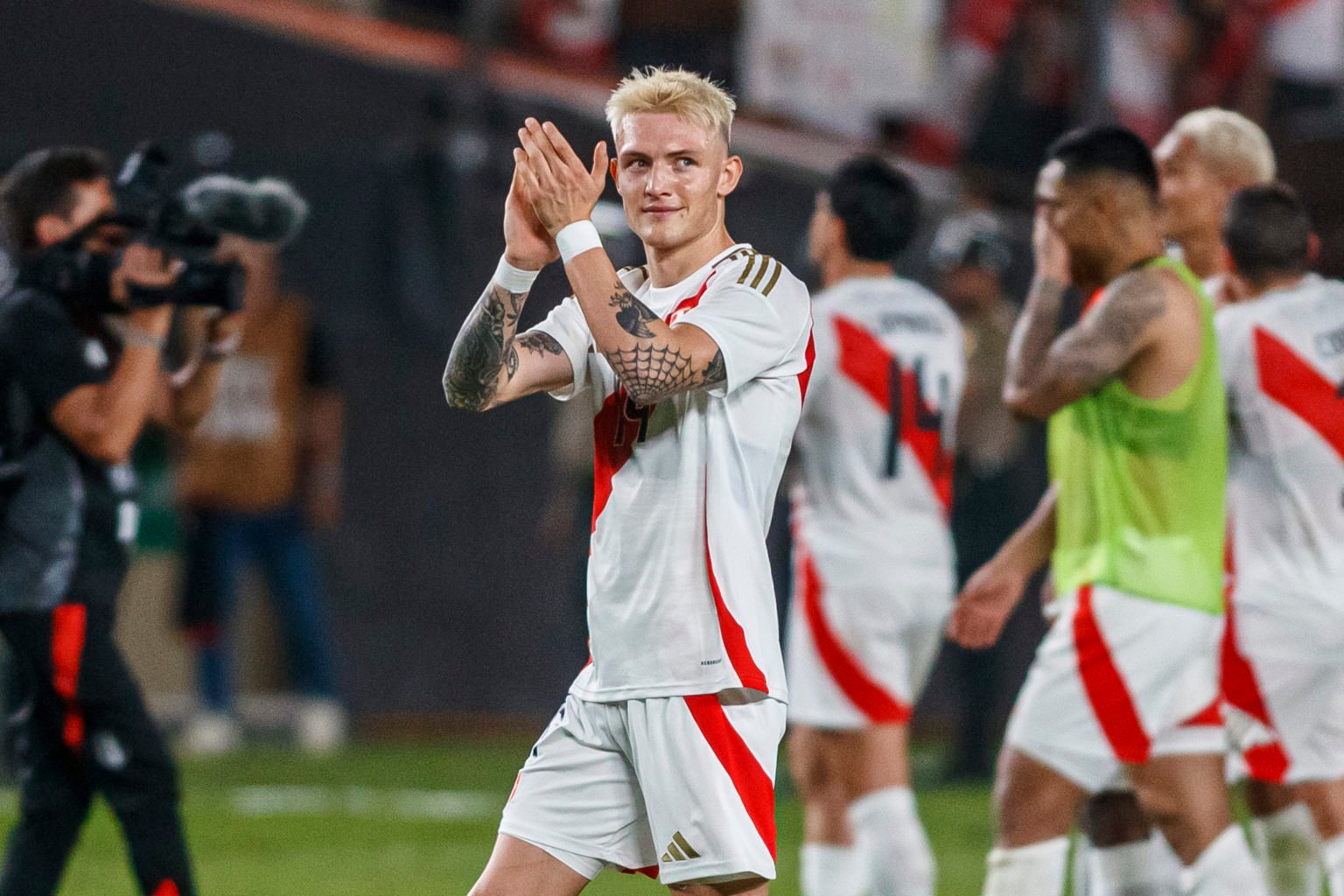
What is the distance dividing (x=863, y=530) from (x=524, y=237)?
270 cm

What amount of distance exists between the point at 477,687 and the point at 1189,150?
720 centimetres

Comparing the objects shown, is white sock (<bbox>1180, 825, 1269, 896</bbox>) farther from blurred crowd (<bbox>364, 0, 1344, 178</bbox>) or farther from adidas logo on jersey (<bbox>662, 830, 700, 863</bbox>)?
blurred crowd (<bbox>364, 0, 1344, 178</bbox>)

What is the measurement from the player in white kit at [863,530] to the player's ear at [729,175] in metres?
2.18

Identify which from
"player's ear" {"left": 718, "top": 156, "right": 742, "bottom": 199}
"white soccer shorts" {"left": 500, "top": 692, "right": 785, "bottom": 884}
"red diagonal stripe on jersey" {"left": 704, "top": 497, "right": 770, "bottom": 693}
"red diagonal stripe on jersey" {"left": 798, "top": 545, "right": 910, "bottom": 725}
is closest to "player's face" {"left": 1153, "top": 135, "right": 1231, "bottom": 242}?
"red diagonal stripe on jersey" {"left": 798, "top": 545, "right": 910, "bottom": 725}

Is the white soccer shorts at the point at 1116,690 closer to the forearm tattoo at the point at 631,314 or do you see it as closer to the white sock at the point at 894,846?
the white sock at the point at 894,846

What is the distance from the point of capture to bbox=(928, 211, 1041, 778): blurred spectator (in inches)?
387

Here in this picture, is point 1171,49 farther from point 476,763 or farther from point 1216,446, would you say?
point 1216,446

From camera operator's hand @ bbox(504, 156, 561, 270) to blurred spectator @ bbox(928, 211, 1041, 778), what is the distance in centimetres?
547

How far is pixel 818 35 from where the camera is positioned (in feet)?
36.7

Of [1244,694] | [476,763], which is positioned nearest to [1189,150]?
[1244,694]

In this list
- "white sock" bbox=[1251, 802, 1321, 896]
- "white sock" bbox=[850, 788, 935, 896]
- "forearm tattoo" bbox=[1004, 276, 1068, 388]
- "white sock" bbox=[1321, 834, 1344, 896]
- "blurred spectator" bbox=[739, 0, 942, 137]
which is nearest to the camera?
"forearm tattoo" bbox=[1004, 276, 1068, 388]

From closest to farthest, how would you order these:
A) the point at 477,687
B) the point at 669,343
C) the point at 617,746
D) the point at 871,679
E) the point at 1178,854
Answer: the point at 669,343, the point at 617,746, the point at 1178,854, the point at 871,679, the point at 477,687

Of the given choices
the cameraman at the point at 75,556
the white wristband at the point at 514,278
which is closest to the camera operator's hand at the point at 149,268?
the cameraman at the point at 75,556

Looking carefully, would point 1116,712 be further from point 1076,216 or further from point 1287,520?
point 1076,216
